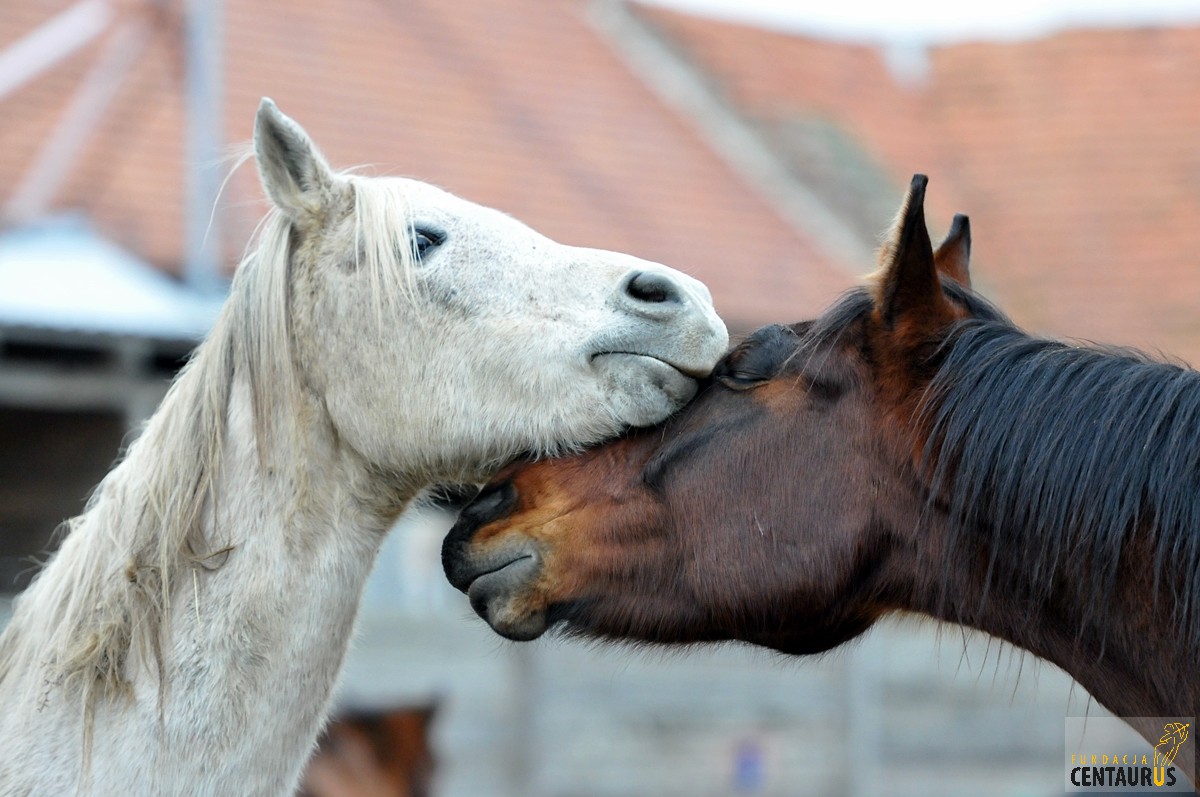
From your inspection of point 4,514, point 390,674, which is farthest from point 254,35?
point 390,674

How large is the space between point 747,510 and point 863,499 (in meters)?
0.25

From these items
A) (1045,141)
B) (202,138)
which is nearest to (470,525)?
(202,138)

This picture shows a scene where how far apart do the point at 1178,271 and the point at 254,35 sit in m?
9.01

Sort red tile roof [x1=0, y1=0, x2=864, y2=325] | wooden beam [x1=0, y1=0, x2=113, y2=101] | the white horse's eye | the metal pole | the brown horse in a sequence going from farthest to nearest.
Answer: wooden beam [x1=0, y1=0, x2=113, y2=101], red tile roof [x1=0, y1=0, x2=864, y2=325], the metal pole, the white horse's eye, the brown horse

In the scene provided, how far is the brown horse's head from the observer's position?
2.77 metres

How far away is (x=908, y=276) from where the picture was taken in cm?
274

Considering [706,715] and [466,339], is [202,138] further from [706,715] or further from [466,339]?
[706,715]

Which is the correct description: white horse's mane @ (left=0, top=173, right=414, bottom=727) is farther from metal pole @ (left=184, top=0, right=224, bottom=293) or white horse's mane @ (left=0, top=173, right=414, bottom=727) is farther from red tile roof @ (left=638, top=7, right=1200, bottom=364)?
red tile roof @ (left=638, top=7, right=1200, bottom=364)

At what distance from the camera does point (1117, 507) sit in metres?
2.49

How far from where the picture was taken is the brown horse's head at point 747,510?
9.10 feet

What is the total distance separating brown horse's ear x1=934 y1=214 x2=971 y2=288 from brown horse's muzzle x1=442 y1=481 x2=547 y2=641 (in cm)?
120

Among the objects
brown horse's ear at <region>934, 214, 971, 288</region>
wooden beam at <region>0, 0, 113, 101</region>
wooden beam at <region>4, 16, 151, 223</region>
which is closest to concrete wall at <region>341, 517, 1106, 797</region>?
wooden beam at <region>4, 16, 151, 223</region>

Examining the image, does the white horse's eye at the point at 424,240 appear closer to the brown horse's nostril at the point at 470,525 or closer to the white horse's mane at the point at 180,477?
the white horse's mane at the point at 180,477

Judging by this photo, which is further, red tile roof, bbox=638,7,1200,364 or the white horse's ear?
red tile roof, bbox=638,7,1200,364
